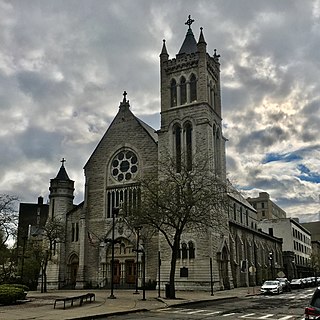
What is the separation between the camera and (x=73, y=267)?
5453cm

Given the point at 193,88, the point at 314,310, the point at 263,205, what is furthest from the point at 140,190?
the point at 263,205

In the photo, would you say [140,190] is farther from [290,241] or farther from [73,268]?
[290,241]

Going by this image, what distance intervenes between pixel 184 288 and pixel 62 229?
630 inches

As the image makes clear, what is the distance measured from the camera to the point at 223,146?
5606 cm

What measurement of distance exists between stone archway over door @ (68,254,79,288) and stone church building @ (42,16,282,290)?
4.7 inches

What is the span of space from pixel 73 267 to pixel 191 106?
24.2m

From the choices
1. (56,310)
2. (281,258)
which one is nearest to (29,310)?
(56,310)

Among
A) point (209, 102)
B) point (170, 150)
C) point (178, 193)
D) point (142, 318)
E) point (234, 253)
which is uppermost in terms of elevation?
point (209, 102)

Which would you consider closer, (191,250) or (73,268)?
(191,250)

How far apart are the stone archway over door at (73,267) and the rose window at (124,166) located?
10972 mm

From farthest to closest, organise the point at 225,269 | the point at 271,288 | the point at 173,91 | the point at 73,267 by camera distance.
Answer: the point at 173,91, the point at 73,267, the point at 225,269, the point at 271,288

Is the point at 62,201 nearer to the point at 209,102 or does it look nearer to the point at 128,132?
the point at 128,132

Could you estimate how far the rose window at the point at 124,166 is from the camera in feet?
177

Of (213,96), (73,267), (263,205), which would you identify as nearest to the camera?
(73,267)
